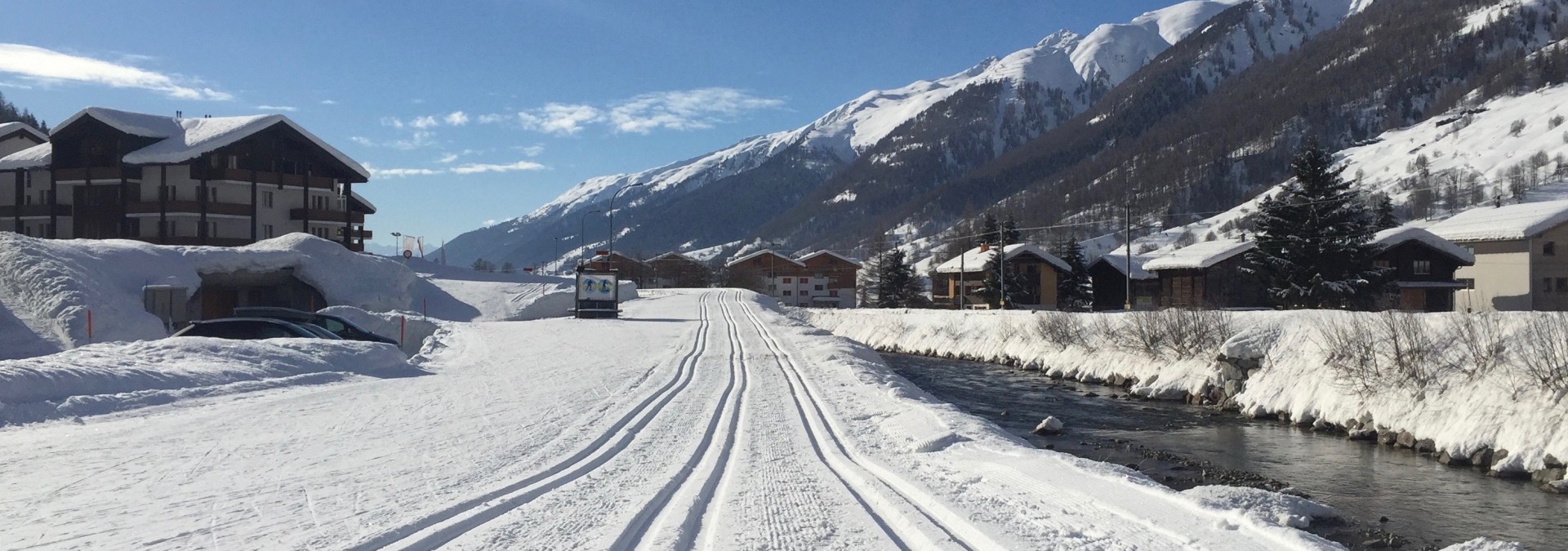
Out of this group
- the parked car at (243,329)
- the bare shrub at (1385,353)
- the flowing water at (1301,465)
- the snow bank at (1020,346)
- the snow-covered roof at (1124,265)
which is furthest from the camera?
the snow-covered roof at (1124,265)

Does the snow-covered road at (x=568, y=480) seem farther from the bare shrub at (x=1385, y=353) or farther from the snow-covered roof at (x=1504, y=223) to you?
the snow-covered roof at (x=1504, y=223)

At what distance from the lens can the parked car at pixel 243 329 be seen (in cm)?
2152

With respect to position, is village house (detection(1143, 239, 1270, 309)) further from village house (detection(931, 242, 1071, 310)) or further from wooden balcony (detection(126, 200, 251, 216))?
wooden balcony (detection(126, 200, 251, 216))

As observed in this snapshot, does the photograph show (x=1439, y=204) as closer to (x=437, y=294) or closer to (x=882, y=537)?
(x=437, y=294)

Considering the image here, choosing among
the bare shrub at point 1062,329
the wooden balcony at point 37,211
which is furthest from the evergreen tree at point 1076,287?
the wooden balcony at point 37,211

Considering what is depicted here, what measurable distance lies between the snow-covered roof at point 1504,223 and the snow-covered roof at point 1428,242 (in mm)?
1908

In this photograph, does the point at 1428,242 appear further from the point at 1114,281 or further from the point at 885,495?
the point at 885,495

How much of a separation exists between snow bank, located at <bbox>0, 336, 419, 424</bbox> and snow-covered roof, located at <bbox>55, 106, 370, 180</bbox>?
1719 inches

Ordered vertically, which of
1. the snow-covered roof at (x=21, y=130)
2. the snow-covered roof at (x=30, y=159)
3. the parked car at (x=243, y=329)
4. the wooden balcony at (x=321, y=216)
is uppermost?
the snow-covered roof at (x=21, y=130)

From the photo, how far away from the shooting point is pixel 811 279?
117 m

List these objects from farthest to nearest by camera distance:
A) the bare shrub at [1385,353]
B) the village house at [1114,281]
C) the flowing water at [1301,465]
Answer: the village house at [1114,281] < the bare shrub at [1385,353] < the flowing water at [1301,465]

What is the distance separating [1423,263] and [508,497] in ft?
188

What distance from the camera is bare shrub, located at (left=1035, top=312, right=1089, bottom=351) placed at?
3259cm

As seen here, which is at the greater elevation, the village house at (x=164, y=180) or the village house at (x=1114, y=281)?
the village house at (x=164, y=180)
